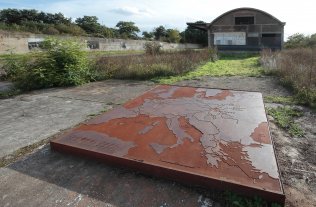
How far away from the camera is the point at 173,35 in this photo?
116 feet

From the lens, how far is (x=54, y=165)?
2.45 metres

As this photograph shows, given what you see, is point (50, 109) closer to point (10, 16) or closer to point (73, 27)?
point (73, 27)

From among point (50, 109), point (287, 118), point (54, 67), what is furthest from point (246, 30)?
point (50, 109)

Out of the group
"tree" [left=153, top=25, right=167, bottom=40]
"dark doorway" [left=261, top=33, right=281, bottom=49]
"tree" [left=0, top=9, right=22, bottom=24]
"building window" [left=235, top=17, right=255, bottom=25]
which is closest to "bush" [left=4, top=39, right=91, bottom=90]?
"building window" [left=235, top=17, right=255, bottom=25]

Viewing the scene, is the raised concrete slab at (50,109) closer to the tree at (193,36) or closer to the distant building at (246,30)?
the distant building at (246,30)

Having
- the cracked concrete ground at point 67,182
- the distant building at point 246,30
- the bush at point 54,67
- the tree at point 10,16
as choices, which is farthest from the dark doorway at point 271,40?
the tree at point 10,16

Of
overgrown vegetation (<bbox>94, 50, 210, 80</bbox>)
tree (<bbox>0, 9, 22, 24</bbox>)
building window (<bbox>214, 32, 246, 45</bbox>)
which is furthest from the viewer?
tree (<bbox>0, 9, 22, 24</bbox>)

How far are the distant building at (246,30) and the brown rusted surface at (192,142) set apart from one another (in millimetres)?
18576

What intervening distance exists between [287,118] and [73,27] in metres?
24.0

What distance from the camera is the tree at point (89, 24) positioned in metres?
29.4

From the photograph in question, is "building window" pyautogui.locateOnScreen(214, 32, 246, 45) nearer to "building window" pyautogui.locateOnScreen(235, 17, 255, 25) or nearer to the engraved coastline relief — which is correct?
"building window" pyautogui.locateOnScreen(235, 17, 255, 25)

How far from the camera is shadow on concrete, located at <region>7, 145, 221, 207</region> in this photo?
1895mm

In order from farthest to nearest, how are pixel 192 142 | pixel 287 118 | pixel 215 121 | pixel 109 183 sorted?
pixel 287 118 → pixel 215 121 → pixel 192 142 → pixel 109 183

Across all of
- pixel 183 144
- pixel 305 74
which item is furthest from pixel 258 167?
pixel 305 74
